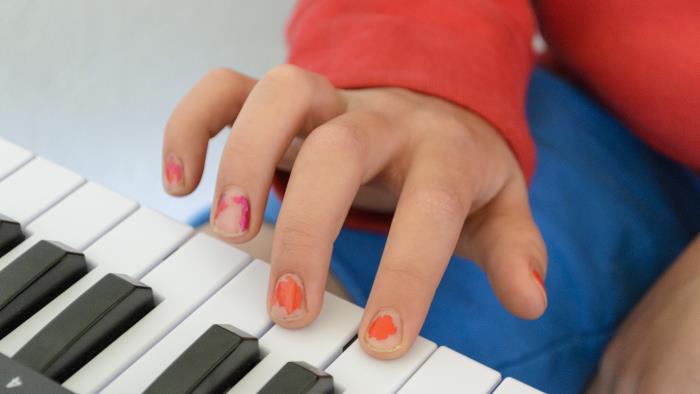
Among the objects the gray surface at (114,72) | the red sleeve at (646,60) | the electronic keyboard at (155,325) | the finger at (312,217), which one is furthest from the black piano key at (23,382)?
the gray surface at (114,72)

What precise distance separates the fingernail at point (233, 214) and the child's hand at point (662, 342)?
272mm

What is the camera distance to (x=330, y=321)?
41cm

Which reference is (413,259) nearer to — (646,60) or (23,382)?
(23,382)

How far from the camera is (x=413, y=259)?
428mm

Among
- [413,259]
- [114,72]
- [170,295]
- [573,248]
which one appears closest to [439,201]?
[413,259]

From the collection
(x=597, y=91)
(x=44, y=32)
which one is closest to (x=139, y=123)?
(x=44, y=32)

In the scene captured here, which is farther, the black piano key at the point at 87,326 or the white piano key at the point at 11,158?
the white piano key at the point at 11,158

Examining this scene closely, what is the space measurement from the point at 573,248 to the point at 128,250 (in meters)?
0.37

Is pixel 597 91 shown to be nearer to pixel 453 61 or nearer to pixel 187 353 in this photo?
pixel 453 61

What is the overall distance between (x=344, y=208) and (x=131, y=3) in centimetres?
92

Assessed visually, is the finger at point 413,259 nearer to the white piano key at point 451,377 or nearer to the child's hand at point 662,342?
the white piano key at point 451,377

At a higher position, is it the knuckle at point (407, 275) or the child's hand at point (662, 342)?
the knuckle at point (407, 275)

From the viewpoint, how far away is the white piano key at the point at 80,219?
1.43 ft

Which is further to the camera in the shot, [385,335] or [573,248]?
[573,248]
